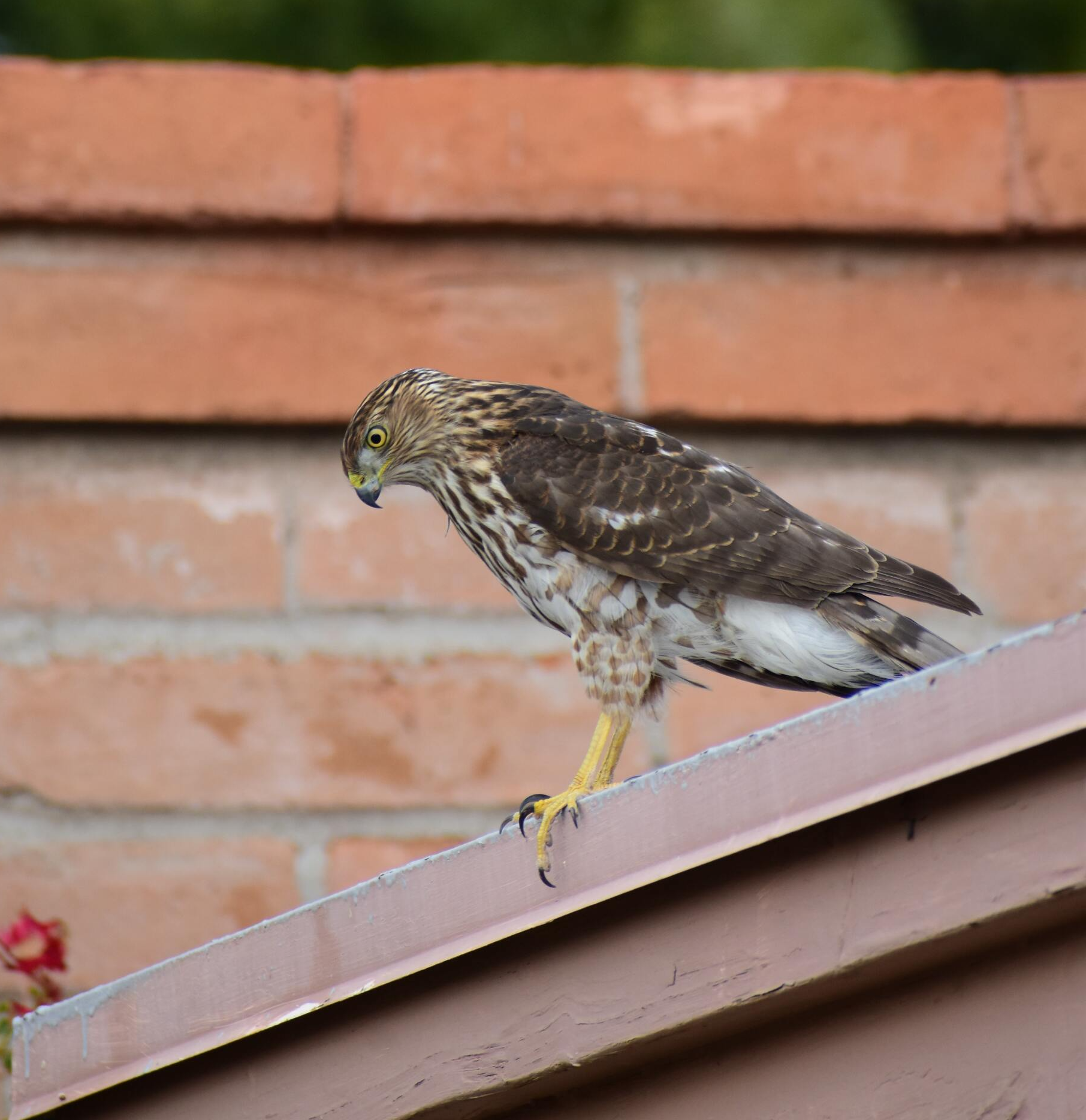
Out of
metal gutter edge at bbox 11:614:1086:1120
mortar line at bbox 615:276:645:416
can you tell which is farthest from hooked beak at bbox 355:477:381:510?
metal gutter edge at bbox 11:614:1086:1120

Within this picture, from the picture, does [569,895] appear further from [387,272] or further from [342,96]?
[342,96]

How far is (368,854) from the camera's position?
181cm

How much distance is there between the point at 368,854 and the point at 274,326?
2.20 ft

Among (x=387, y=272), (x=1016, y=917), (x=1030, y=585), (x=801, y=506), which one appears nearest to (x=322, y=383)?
(x=387, y=272)

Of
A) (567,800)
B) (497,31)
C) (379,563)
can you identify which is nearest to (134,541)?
(379,563)

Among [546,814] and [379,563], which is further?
[379,563]

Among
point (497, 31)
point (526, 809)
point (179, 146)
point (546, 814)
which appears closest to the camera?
point (546, 814)

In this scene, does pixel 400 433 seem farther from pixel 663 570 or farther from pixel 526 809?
pixel 526 809

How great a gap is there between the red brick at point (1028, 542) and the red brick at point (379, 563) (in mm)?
600

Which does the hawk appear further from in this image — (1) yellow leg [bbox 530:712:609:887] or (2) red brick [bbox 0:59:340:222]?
(2) red brick [bbox 0:59:340:222]

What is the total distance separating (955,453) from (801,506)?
0.22 m

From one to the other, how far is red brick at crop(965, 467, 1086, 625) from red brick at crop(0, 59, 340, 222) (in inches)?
36.4

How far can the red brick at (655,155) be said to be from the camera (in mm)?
1929

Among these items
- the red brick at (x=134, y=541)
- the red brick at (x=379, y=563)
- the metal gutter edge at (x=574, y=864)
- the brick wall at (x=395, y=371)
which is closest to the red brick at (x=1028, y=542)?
the brick wall at (x=395, y=371)
